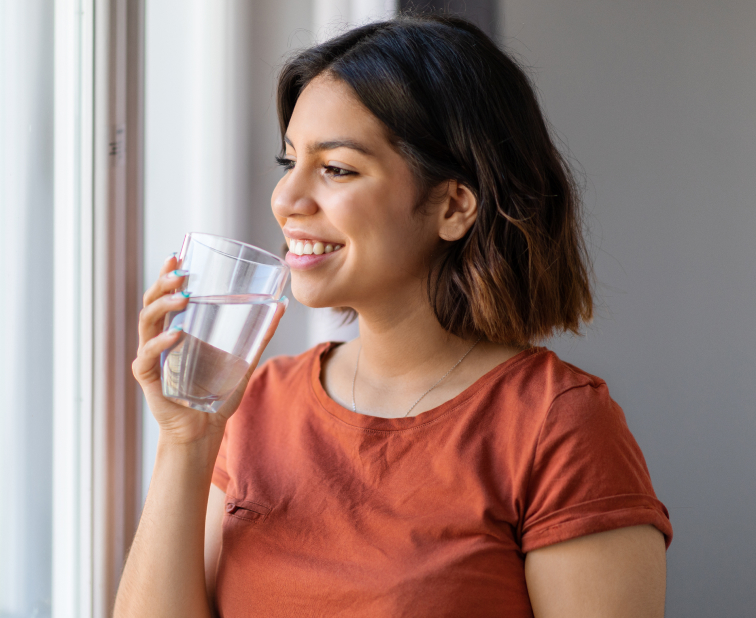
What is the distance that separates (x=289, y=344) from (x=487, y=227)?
800 millimetres

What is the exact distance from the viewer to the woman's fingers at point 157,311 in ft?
2.87

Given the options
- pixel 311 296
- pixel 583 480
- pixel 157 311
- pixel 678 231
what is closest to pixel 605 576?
pixel 583 480

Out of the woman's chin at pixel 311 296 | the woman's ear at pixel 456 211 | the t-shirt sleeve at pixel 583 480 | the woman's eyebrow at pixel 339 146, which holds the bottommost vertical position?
the t-shirt sleeve at pixel 583 480

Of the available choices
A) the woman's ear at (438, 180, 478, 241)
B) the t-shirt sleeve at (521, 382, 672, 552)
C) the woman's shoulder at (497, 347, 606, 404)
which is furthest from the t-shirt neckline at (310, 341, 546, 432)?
the woman's ear at (438, 180, 478, 241)

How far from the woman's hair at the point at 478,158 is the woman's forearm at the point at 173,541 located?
0.50m

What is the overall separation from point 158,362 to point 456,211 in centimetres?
54

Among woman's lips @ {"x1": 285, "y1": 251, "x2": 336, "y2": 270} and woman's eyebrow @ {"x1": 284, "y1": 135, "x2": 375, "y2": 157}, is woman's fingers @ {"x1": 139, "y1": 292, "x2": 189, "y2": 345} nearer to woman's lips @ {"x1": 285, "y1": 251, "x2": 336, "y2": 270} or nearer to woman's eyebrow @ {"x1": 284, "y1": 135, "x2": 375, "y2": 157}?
woman's lips @ {"x1": 285, "y1": 251, "x2": 336, "y2": 270}

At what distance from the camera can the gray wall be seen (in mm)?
1473

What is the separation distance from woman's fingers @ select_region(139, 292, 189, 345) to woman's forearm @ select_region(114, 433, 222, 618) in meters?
0.24

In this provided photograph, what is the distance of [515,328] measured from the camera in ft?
3.70

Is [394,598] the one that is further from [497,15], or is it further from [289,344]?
[497,15]

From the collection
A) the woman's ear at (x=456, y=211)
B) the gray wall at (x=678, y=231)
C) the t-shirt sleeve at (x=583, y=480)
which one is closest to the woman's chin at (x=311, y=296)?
the woman's ear at (x=456, y=211)

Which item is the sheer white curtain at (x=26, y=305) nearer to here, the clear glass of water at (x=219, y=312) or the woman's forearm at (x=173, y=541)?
the woman's forearm at (x=173, y=541)

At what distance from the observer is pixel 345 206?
1.04 m
